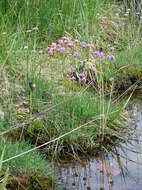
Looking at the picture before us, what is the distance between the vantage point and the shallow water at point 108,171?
9.84 feet

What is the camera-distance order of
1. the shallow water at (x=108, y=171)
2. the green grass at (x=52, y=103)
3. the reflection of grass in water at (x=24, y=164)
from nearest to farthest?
the reflection of grass in water at (x=24, y=164) → the shallow water at (x=108, y=171) → the green grass at (x=52, y=103)

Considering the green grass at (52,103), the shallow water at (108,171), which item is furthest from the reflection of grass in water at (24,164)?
the shallow water at (108,171)

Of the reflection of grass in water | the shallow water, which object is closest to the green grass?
the reflection of grass in water

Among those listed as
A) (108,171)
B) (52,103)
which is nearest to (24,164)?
(108,171)

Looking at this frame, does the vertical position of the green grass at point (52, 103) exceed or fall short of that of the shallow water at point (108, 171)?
it exceeds it

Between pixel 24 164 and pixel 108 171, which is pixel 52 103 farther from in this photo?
pixel 24 164

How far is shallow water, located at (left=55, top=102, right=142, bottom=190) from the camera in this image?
3.00 metres

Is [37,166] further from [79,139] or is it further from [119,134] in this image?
[119,134]

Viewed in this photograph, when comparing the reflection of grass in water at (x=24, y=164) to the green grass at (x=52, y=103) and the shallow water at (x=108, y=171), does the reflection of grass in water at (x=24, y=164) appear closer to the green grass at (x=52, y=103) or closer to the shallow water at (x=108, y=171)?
the green grass at (x=52, y=103)

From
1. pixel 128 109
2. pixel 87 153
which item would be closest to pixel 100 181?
pixel 87 153

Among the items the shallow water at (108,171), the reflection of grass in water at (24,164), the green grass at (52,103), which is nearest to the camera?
the reflection of grass in water at (24,164)

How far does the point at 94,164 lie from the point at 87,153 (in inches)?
7.6

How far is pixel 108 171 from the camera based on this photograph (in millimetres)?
3240

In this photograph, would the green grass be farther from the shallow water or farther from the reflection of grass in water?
the shallow water
